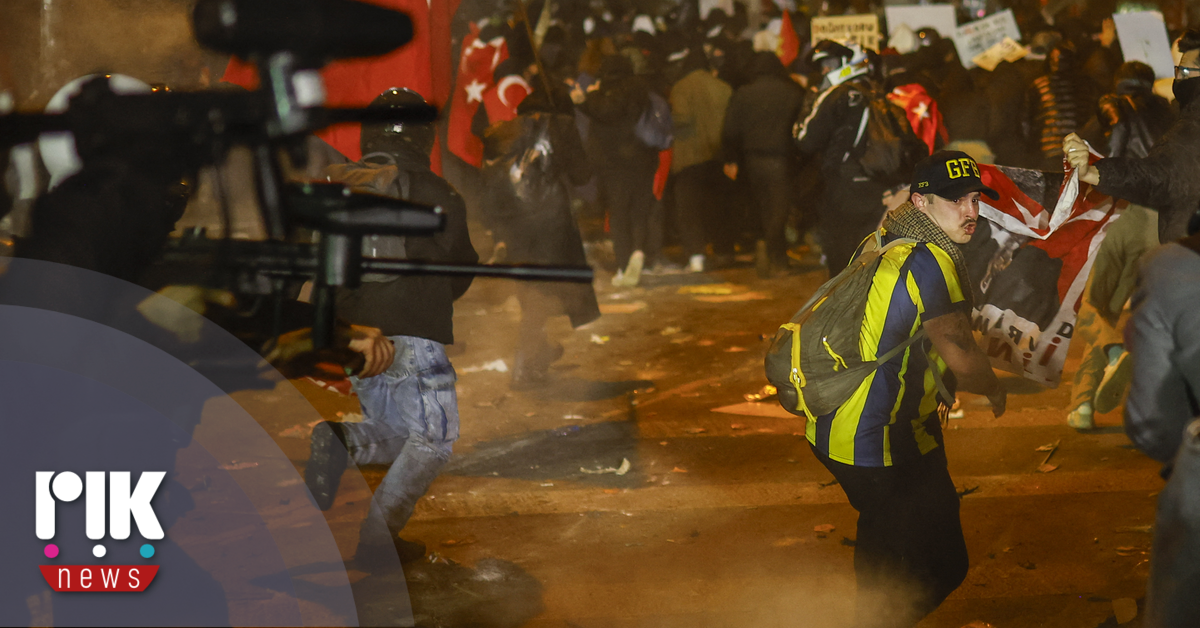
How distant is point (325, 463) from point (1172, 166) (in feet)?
13.9

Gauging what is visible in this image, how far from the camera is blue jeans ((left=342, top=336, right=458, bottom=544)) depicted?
452cm

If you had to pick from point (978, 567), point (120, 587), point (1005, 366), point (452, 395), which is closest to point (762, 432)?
point (1005, 366)

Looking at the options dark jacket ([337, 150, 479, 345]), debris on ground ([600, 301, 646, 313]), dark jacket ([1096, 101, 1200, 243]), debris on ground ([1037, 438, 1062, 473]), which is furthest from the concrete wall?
debris on ground ([600, 301, 646, 313])

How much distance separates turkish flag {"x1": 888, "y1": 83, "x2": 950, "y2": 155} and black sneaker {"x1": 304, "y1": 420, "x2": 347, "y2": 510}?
5.64 metres

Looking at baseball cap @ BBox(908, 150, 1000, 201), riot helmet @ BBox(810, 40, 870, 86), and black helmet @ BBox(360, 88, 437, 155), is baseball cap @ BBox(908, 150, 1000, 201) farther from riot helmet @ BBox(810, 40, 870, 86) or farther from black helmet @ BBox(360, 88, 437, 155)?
riot helmet @ BBox(810, 40, 870, 86)

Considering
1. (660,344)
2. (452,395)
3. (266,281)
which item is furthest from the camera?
(660,344)

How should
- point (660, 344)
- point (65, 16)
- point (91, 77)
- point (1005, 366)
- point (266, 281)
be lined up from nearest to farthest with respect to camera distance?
1. point (266, 281)
2. point (91, 77)
3. point (65, 16)
4. point (1005, 366)
5. point (660, 344)

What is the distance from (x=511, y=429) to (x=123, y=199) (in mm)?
3971

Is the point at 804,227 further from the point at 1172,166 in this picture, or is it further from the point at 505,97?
the point at 1172,166

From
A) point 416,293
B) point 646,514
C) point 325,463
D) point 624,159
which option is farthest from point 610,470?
point 624,159

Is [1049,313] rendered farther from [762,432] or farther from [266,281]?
[266,281]

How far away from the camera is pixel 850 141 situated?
723 centimetres

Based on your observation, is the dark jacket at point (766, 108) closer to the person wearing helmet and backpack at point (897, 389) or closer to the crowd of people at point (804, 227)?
the crowd of people at point (804, 227)

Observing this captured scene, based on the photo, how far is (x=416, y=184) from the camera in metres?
4.54
